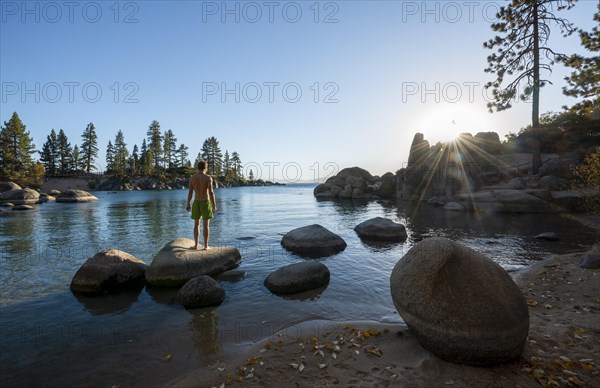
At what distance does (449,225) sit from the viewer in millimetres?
21016

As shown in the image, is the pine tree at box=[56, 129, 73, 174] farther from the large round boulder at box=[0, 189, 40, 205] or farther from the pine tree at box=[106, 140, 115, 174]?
the large round boulder at box=[0, 189, 40, 205]

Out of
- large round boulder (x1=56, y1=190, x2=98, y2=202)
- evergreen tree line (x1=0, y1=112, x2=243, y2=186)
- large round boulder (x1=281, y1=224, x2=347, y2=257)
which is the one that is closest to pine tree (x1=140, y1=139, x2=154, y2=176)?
evergreen tree line (x1=0, y1=112, x2=243, y2=186)

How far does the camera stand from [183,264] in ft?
31.2

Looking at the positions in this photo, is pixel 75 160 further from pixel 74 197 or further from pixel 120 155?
pixel 74 197

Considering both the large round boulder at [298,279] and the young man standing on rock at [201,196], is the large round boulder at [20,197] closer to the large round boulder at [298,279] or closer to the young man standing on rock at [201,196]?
the young man standing on rock at [201,196]

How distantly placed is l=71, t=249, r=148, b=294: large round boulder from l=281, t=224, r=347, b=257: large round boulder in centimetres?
693

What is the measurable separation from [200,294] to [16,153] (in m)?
84.7

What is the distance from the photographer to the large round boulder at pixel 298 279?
349 inches

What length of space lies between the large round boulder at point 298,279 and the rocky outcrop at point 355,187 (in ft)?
140

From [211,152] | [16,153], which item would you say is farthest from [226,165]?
[16,153]

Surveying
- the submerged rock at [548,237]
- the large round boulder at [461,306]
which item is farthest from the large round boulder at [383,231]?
the large round boulder at [461,306]

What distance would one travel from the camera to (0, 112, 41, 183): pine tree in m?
61.7

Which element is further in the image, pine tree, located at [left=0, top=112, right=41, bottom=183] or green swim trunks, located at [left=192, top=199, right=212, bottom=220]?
pine tree, located at [left=0, top=112, right=41, bottom=183]

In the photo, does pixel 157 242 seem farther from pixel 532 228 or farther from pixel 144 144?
pixel 144 144
